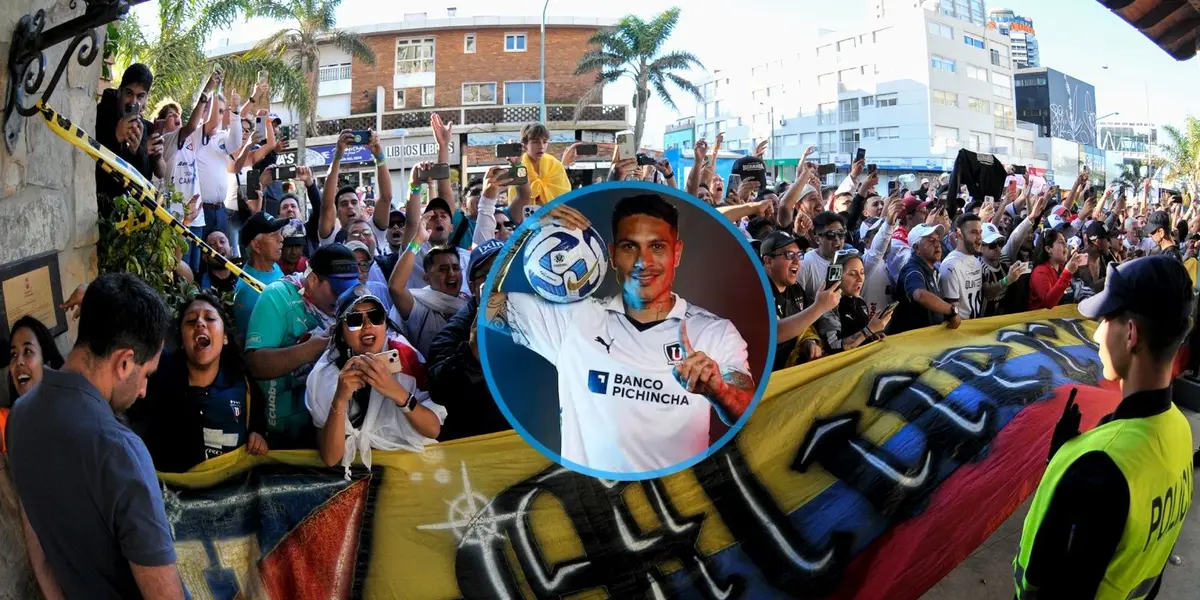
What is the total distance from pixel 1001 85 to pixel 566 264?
257 feet

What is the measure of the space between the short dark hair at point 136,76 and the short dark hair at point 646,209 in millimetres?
3285

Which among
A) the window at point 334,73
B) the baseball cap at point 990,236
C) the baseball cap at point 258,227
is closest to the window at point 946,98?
the window at point 334,73

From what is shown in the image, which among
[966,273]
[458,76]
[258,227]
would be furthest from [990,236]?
[458,76]

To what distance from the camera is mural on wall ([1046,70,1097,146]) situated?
8131cm

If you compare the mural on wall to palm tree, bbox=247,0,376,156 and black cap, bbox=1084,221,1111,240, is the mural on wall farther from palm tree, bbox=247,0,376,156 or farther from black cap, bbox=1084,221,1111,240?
black cap, bbox=1084,221,1111,240

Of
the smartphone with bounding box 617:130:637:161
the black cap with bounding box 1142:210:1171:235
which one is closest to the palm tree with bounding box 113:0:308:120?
the smartphone with bounding box 617:130:637:161

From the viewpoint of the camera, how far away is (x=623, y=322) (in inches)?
103

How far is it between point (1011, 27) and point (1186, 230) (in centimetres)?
10721

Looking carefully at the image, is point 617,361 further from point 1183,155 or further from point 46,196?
point 1183,155

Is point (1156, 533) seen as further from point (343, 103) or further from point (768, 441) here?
point (343, 103)

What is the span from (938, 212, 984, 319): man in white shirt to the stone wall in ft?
17.3

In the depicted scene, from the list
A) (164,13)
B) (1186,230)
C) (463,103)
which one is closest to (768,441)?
(1186,230)

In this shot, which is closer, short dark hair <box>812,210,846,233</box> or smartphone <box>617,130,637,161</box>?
smartphone <box>617,130,637,161</box>

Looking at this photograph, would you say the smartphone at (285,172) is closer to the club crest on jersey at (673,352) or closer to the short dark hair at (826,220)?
the short dark hair at (826,220)
